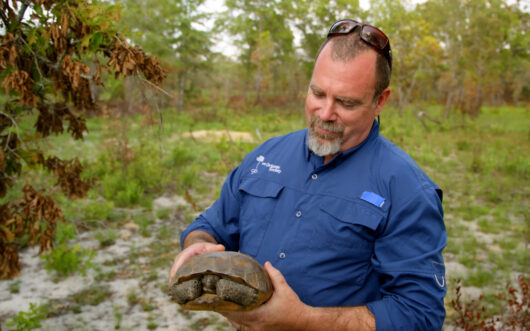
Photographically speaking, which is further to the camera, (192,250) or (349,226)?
(192,250)

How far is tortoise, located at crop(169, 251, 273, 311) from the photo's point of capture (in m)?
1.62

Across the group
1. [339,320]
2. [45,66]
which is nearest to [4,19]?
[45,66]

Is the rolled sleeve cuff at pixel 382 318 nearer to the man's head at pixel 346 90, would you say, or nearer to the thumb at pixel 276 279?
the thumb at pixel 276 279

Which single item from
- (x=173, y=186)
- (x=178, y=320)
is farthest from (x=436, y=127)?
(x=178, y=320)

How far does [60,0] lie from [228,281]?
2326mm

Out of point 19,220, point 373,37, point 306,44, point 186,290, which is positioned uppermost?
point 306,44

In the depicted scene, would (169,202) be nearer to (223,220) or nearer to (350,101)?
(223,220)

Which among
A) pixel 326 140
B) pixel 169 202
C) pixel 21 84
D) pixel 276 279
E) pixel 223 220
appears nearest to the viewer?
pixel 276 279

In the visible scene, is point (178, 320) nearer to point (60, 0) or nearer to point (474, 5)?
point (60, 0)

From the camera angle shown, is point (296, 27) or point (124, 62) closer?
point (124, 62)

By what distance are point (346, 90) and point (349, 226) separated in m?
0.63

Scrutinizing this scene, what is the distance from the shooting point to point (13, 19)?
9.05 ft

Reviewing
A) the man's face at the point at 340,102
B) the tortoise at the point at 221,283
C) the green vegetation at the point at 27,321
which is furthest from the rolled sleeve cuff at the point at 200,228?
the green vegetation at the point at 27,321

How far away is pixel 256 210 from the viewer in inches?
78.8
